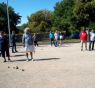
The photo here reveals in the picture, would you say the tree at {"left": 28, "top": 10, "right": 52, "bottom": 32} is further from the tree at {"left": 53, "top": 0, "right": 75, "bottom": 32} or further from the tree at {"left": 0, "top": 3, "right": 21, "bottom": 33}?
the tree at {"left": 0, "top": 3, "right": 21, "bottom": 33}

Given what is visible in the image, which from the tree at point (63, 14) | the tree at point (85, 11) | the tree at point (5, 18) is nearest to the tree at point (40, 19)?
the tree at point (63, 14)

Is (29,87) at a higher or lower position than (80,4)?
lower

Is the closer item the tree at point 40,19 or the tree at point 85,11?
the tree at point 85,11

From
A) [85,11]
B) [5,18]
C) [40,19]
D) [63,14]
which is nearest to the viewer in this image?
[85,11]

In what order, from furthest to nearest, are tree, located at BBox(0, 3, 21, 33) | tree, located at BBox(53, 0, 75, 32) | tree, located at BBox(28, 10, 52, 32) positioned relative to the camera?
tree, located at BBox(28, 10, 52, 32) → tree, located at BBox(53, 0, 75, 32) → tree, located at BBox(0, 3, 21, 33)

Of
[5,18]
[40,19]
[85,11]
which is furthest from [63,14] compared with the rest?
[40,19]

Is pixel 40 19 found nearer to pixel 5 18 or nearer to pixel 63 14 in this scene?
pixel 63 14

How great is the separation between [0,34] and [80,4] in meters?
44.6

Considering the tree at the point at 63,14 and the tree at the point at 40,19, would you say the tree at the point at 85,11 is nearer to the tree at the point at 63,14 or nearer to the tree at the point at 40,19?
the tree at the point at 63,14

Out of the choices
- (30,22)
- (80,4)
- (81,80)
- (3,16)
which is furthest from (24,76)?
(30,22)

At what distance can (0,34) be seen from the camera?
18641 mm

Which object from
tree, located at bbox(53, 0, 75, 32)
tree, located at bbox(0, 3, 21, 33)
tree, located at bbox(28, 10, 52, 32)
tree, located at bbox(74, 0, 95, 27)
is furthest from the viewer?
tree, located at bbox(28, 10, 52, 32)

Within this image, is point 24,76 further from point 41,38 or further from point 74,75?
point 41,38

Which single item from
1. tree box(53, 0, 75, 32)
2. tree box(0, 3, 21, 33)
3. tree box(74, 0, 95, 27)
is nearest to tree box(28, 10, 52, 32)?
tree box(53, 0, 75, 32)
